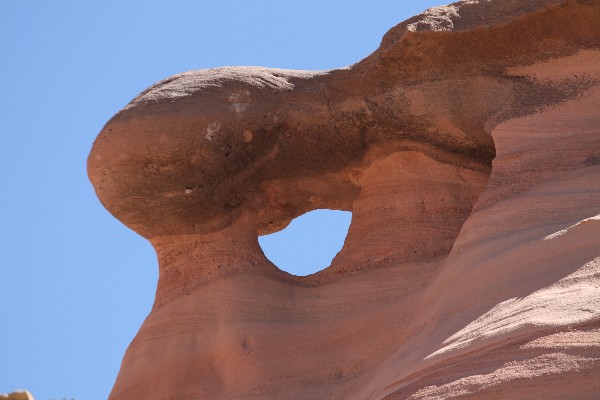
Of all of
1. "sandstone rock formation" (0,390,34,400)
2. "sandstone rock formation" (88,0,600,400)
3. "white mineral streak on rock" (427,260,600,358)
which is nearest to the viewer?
"white mineral streak on rock" (427,260,600,358)

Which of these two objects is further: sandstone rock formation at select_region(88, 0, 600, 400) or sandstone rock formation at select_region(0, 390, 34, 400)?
sandstone rock formation at select_region(0, 390, 34, 400)

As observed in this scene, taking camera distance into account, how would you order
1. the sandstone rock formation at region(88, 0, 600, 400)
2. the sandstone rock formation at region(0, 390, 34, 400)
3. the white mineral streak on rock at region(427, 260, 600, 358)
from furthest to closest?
the sandstone rock formation at region(0, 390, 34, 400), the sandstone rock formation at region(88, 0, 600, 400), the white mineral streak on rock at region(427, 260, 600, 358)

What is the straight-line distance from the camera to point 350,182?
24.0ft

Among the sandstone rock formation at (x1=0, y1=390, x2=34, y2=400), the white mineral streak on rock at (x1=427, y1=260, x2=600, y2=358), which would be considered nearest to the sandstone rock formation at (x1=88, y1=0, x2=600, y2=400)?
the white mineral streak on rock at (x1=427, y1=260, x2=600, y2=358)

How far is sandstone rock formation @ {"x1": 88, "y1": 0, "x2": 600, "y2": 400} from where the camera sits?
610cm

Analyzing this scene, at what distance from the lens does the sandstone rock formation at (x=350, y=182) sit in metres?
6.10

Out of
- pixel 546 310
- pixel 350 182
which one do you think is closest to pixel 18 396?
pixel 350 182

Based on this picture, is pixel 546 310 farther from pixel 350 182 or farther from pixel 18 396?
pixel 18 396

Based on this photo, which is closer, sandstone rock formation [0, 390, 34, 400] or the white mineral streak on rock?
the white mineral streak on rock

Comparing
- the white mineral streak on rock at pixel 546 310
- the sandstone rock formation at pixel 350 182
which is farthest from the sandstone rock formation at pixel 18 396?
the white mineral streak on rock at pixel 546 310

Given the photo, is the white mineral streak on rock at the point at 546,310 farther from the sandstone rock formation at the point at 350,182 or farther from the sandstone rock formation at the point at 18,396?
the sandstone rock formation at the point at 18,396

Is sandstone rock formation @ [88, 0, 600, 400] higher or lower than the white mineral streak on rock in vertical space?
higher

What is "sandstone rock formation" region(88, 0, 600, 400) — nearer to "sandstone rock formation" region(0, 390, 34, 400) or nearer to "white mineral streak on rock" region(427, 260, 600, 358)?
"white mineral streak on rock" region(427, 260, 600, 358)

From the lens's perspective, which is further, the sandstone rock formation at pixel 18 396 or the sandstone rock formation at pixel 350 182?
the sandstone rock formation at pixel 18 396
